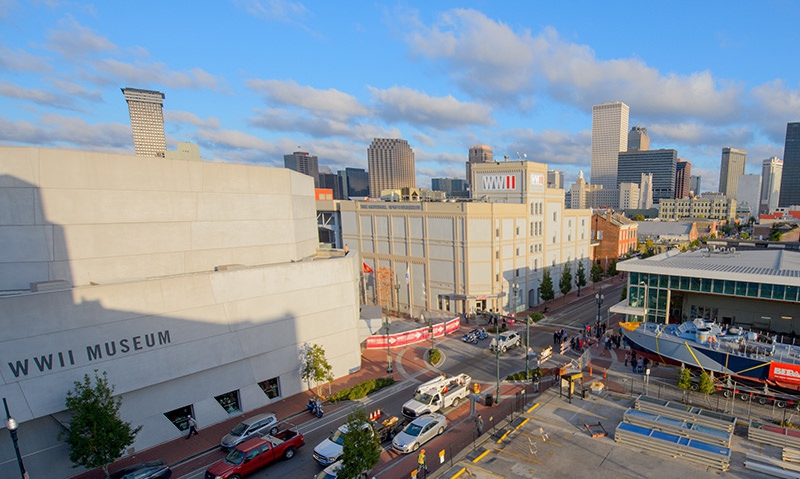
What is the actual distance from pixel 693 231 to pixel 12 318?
415 feet

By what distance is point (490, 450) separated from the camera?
19.6 m

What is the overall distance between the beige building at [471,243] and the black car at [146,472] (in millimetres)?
33554

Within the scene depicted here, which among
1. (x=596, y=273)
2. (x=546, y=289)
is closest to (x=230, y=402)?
(x=546, y=289)

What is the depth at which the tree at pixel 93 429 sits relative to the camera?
1725cm

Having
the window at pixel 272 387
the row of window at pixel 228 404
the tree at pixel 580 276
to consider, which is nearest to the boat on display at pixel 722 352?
the window at pixel 272 387

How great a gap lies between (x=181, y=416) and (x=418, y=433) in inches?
571

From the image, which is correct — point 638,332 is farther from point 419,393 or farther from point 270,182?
point 270,182

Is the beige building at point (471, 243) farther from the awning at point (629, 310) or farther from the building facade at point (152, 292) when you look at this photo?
the building facade at point (152, 292)

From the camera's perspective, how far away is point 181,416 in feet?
75.9

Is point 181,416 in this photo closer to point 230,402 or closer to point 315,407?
point 230,402

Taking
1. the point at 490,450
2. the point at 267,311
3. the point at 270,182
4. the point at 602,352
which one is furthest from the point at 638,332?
the point at 270,182

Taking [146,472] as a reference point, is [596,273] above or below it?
below

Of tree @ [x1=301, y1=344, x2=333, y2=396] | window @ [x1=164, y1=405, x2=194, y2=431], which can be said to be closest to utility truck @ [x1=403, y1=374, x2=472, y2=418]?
tree @ [x1=301, y1=344, x2=333, y2=396]

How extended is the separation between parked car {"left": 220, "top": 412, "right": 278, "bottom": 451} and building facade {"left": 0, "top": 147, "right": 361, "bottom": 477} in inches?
153
